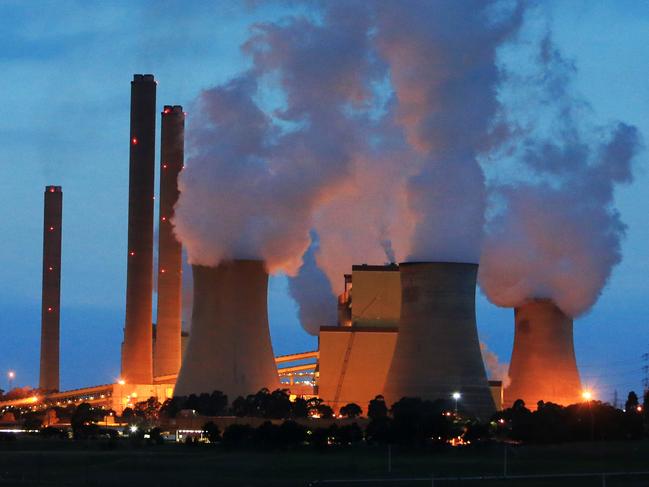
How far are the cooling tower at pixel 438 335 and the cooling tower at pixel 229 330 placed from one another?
21.6 feet

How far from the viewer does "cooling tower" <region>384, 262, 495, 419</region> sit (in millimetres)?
46469

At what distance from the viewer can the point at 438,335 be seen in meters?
46.5

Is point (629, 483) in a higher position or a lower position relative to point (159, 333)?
lower

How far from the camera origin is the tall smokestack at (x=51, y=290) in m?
83.8

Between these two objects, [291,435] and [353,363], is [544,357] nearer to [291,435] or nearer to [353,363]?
[353,363]

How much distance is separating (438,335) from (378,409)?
4471mm

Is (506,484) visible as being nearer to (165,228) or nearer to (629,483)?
(629,483)

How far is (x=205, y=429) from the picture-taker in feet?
164

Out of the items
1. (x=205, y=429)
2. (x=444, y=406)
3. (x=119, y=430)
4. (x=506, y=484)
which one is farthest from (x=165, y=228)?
(x=506, y=484)

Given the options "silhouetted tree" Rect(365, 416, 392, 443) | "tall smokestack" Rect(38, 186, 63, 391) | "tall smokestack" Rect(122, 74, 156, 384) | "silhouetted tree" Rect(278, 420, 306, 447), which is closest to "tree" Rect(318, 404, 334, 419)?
"silhouetted tree" Rect(365, 416, 392, 443)

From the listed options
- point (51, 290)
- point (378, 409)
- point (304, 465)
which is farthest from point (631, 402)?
point (51, 290)

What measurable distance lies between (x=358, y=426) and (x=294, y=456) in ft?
25.7

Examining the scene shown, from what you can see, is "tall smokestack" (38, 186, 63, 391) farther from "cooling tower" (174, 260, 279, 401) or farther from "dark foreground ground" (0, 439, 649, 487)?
"dark foreground ground" (0, 439, 649, 487)

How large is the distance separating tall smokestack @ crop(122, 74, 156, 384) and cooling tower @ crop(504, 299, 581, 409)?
2124cm
